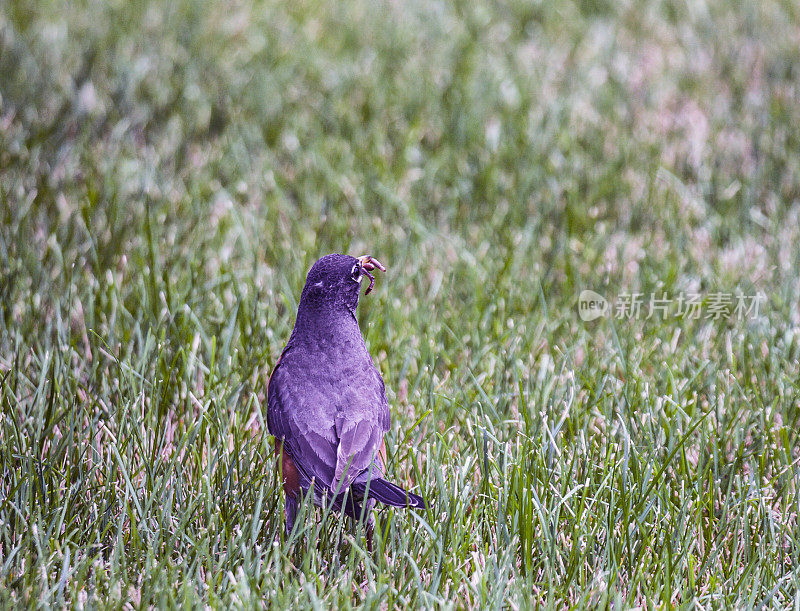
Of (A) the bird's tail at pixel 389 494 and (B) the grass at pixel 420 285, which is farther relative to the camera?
(B) the grass at pixel 420 285

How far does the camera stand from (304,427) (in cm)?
231

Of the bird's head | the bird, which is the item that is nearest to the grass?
the bird

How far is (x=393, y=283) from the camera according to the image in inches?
153

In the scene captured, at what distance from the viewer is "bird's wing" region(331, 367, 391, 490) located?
2260 mm

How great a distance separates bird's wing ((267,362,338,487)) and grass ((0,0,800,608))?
0.21 metres


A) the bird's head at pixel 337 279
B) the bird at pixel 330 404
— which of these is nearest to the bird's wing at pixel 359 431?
the bird at pixel 330 404

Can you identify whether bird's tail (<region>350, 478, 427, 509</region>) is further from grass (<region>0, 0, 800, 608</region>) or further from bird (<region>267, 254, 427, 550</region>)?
grass (<region>0, 0, 800, 608</region>)

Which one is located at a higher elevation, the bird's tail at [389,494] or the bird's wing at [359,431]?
the bird's wing at [359,431]

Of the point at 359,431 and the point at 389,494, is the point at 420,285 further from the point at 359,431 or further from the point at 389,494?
the point at 389,494

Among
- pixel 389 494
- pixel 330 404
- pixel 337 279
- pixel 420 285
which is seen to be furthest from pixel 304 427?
pixel 420 285

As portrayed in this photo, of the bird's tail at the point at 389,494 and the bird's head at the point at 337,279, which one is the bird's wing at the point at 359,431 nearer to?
the bird's tail at the point at 389,494

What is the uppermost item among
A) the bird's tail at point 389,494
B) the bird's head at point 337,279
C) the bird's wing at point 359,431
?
the bird's head at point 337,279

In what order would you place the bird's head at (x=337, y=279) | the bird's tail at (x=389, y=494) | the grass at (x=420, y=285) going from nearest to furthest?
the bird's tail at (x=389, y=494) → the bird's head at (x=337, y=279) → the grass at (x=420, y=285)

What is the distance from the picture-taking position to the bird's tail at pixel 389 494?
2.18 metres
